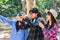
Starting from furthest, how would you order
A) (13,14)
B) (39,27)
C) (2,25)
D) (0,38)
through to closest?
1. (13,14)
2. (2,25)
3. (0,38)
4. (39,27)

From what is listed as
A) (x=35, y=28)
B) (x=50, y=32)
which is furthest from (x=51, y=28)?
(x=35, y=28)

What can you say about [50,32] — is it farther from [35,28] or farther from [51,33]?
[35,28]

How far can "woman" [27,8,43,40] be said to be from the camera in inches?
164

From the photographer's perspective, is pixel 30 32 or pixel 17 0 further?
pixel 17 0

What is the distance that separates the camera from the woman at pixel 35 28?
13.6 feet

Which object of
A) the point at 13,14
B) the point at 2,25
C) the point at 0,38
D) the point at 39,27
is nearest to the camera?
the point at 39,27

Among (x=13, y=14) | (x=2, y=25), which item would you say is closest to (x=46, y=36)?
(x=2, y=25)

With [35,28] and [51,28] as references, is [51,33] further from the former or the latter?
[35,28]

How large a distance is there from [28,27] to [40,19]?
9.9 inches

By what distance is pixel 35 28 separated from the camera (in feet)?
13.7

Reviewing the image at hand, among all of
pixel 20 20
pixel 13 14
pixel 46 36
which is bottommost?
pixel 13 14

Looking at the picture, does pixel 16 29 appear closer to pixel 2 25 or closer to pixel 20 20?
pixel 20 20

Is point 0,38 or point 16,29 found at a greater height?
point 16,29

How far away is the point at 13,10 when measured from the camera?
11.1 meters
